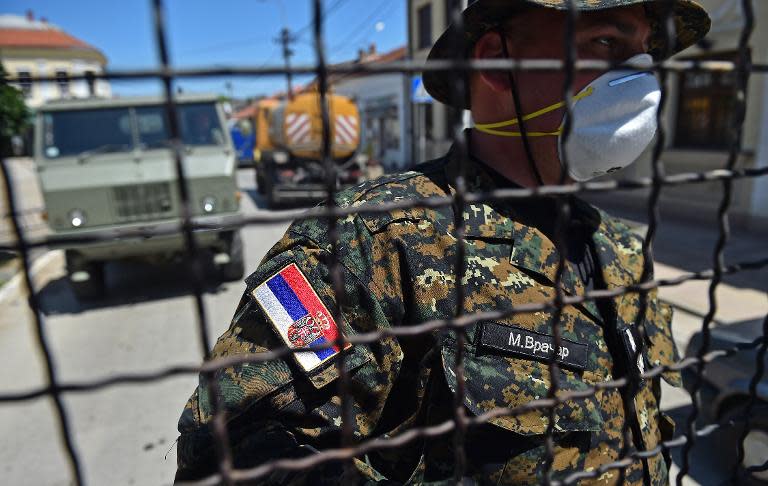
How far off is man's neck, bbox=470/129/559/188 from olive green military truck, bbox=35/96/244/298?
13.0ft

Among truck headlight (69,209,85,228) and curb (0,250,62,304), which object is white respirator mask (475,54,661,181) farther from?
curb (0,250,62,304)

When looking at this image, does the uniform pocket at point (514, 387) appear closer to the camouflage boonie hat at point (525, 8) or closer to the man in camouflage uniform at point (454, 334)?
the man in camouflage uniform at point (454, 334)

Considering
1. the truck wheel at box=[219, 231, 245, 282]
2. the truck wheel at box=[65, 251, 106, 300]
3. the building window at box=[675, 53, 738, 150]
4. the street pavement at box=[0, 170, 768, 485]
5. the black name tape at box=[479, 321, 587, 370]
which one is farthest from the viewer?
the building window at box=[675, 53, 738, 150]

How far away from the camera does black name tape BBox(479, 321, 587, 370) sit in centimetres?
106

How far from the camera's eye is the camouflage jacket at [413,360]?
3.14 ft

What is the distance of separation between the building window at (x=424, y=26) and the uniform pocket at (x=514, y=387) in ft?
52.3

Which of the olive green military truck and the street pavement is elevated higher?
the olive green military truck

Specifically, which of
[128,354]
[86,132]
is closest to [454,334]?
[128,354]

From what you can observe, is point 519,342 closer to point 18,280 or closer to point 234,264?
point 234,264

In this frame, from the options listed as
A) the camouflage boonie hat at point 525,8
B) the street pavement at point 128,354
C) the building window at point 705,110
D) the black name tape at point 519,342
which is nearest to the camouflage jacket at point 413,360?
the black name tape at point 519,342

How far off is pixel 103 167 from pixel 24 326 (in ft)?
5.52

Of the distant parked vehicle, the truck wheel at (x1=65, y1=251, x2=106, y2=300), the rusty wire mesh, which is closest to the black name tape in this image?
the rusty wire mesh

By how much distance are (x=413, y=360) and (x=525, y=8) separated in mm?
840

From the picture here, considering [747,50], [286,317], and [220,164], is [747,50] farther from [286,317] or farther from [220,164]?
Answer: [220,164]
